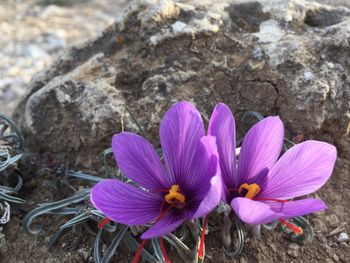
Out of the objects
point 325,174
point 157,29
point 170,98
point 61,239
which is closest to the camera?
point 325,174

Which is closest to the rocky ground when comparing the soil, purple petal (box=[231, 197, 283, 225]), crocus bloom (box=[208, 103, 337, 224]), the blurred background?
the soil

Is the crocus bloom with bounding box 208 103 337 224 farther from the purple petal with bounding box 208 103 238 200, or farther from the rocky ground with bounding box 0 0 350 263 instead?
the rocky ground with bounding box 0 0 350 263

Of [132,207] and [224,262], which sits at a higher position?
[132,207]

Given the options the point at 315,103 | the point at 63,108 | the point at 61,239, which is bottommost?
the point at 61,239

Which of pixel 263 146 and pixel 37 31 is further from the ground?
pixel 263 146

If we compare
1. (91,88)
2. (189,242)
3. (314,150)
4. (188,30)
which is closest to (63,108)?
(91,88)

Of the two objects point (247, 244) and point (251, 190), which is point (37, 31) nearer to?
point (247, 244)

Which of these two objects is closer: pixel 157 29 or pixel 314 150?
pixel 314 150

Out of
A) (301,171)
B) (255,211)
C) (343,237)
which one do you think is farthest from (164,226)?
(343,237)

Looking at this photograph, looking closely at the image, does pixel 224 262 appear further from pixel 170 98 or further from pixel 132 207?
pixel 170 98
